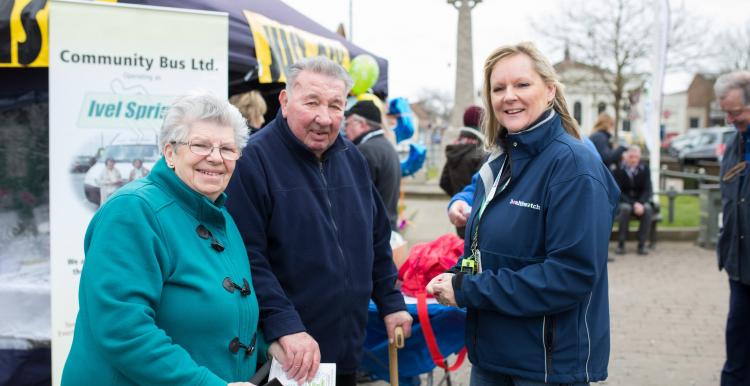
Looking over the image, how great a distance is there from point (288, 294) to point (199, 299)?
0.61 m

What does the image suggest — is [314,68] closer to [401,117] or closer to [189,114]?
[189,114]

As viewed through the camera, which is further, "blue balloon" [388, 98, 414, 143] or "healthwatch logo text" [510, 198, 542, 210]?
"blue balloon" [388, 98, 414, 143]

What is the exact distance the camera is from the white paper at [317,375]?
2.16 m

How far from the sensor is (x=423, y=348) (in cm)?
325

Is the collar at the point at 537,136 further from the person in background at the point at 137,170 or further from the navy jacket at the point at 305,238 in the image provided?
the person in background at the point at 137,170

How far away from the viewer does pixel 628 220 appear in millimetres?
9094

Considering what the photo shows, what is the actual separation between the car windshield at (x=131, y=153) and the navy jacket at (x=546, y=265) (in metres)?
2.13

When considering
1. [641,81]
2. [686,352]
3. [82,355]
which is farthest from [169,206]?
[641,81]

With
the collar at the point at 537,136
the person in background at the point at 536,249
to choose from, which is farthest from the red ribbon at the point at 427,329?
the collar at the point at 537,136

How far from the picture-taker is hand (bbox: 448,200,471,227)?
3088 millimetres

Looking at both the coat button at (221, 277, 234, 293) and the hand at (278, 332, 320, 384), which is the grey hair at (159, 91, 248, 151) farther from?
the hand at (278, 332, 320, 384)

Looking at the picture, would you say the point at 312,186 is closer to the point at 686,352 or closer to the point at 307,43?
the point at 307,43

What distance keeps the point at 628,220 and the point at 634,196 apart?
0.39 m

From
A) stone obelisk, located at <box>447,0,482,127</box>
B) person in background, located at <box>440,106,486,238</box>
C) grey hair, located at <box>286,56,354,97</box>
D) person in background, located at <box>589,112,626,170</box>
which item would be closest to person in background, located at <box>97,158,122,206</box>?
grey hair, located at <box>286,56,354,97</box>
